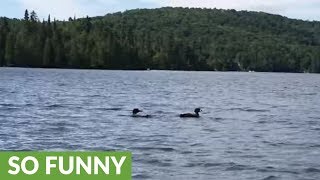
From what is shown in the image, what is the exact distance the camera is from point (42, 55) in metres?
199

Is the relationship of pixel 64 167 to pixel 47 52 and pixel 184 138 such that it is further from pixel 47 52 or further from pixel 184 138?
pixel 47 52

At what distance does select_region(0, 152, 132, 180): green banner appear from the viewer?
1400cm

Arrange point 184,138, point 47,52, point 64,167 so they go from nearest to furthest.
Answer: point 64,167 → point 184,138 → point 47,52

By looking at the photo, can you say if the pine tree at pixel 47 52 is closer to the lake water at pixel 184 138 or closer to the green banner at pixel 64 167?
the lake water at pixel 184 138

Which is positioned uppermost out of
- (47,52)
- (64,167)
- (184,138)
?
(47,52)

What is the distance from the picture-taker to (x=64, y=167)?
1417 cm

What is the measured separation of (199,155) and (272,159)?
3.04 meters

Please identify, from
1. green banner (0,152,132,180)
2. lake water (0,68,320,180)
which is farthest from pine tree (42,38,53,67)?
green banner (0,152,132,180)

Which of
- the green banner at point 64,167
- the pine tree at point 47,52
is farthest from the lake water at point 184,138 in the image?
the pine tree at point 47,52

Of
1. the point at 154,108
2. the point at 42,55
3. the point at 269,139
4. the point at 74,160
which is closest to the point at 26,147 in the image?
the point at 269,139

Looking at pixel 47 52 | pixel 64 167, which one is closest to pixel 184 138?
pixel 64 167

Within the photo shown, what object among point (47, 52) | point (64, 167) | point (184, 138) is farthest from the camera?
point (47, 52)

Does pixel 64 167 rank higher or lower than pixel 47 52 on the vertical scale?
lower

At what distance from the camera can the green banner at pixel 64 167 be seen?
1400 centimetres
